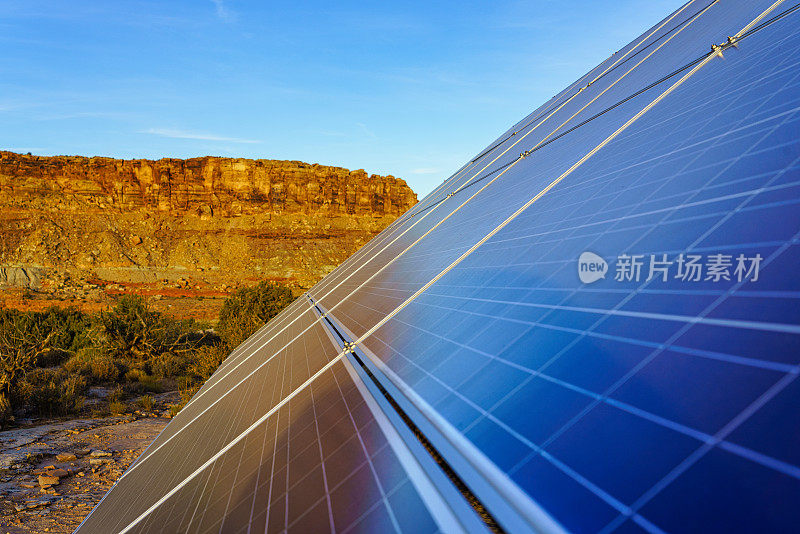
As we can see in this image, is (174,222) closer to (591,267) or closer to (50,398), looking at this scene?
(50,398)

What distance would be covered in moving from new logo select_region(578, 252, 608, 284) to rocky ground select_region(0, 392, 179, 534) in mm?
9409

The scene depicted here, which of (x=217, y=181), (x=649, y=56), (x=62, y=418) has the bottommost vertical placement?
(x=62, y=418)

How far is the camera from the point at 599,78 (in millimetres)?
8602

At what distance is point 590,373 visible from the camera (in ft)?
4.42

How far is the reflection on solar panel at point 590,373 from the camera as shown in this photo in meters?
0.90

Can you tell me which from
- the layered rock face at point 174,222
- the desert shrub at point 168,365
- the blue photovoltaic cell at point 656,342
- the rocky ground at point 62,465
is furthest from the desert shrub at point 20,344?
the layered rock face at point 174,222

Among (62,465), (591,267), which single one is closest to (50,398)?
(62,465)

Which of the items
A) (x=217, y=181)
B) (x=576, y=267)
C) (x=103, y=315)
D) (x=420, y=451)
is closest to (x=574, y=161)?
(x=576, y=267)

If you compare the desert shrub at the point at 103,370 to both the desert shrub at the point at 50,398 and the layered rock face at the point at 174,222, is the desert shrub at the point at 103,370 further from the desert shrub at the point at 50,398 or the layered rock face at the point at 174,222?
Answer: the layered rock face at the point at 174,222

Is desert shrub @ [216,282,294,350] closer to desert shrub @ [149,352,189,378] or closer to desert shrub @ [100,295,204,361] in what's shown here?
desert shrub @ [149,352,189,378]

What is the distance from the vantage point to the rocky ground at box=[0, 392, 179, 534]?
27.5ft

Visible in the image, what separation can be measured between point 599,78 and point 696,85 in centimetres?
567

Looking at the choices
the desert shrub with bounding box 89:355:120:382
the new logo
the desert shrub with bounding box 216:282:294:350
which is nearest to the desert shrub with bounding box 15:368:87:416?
the desert shrub with bounding box 89:355:120:382

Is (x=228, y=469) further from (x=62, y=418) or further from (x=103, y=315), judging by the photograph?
(x=103, y=315)
